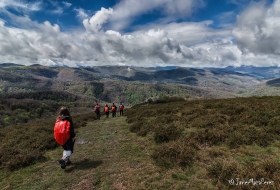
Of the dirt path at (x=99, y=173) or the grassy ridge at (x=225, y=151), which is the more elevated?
the grassy ridge at (x=225, y=151)

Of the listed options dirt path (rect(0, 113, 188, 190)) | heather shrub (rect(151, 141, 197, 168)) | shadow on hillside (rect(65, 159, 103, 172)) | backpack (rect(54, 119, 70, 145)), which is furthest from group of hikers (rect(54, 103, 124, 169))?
heather shrub (rect(151, 141, 197, 168))

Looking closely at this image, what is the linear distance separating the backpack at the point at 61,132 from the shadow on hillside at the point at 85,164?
5.58 ft

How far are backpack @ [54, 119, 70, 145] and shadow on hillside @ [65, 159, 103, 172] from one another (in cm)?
170

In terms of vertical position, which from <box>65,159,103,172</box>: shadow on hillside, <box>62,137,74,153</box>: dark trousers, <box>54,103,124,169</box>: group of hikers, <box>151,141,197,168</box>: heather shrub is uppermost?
<box>54,103,124,169</box>: group of hikers

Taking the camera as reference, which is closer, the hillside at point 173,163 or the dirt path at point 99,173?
the hillside at point 173,163

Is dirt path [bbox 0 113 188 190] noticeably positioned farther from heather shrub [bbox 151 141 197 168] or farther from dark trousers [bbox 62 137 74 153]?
dark trousers [bbox 62 137 74 153]

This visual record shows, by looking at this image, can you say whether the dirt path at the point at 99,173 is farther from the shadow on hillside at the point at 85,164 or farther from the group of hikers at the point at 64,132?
the group of hikers at the point at 64,132

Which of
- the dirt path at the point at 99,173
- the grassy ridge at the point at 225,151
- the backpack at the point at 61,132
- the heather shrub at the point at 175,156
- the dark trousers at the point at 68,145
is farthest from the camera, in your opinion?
the dark trousers at the point at 68,145

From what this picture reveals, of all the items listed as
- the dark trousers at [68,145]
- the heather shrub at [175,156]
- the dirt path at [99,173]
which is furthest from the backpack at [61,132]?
the heather shrub at [175,156]

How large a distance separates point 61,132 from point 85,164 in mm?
2558

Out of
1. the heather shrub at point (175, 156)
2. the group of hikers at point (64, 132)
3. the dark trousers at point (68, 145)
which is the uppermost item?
the group of hikers at point (64, 132)

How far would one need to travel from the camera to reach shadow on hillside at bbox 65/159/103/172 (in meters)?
9.36

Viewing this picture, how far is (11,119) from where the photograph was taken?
382ft

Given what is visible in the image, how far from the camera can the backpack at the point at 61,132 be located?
353 inches
